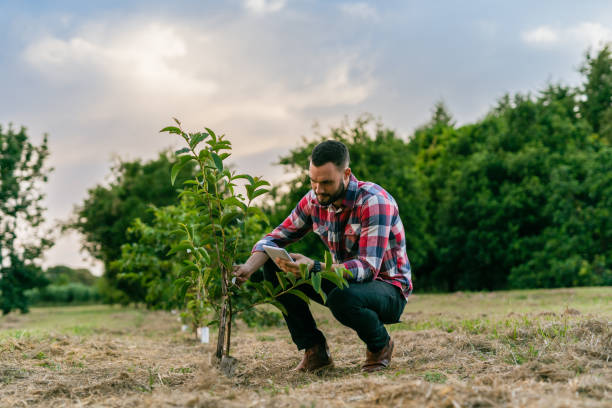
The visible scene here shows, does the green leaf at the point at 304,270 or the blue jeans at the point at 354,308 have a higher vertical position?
the green leaf at the point at 304,270

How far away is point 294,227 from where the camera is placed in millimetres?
4492

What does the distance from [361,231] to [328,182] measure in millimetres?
448

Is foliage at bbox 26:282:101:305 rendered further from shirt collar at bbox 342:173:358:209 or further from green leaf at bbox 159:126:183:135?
green leaf at bbox 159:126:183:135

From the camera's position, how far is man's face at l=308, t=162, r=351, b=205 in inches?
153

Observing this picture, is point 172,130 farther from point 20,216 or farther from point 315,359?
point 20,216

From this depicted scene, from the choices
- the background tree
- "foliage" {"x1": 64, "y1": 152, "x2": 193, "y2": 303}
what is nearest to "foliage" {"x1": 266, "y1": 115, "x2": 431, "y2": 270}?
"foliage" {"x1": 64, "y1": 152, "x2": 193, "y2": 303}

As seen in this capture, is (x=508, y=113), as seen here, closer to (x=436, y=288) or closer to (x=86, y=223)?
(x=436, y=288)

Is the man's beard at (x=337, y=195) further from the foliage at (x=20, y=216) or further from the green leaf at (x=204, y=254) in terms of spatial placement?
the foliage at (x=20, y=216)

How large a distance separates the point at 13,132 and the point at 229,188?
986 inches

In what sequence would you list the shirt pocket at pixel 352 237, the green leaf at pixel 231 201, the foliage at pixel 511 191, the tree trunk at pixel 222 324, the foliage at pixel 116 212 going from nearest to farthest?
the green leaf at pixel 231 201 < the tree trunk at pixel 222 324 < the shirt pocket at pixel 352 237 < the foliage at pixel 511 191 < the foliage at pixel 116 212

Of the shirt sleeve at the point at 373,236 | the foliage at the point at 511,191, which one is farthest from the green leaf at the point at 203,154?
the foliage at the point at 511,191

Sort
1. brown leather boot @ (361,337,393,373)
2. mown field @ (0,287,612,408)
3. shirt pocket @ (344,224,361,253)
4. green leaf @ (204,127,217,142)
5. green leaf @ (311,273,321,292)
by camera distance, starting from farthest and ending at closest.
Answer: shirt pocket @ (344,224,361,253), brown leather boot @ (361,337,393,373), green leaf @ (204,127,217,142), green leaf @ (311,273,321,292), mown field @ (0,287,612,408)

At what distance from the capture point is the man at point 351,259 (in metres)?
3.81

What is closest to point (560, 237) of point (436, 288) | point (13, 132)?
point (436, 288)
